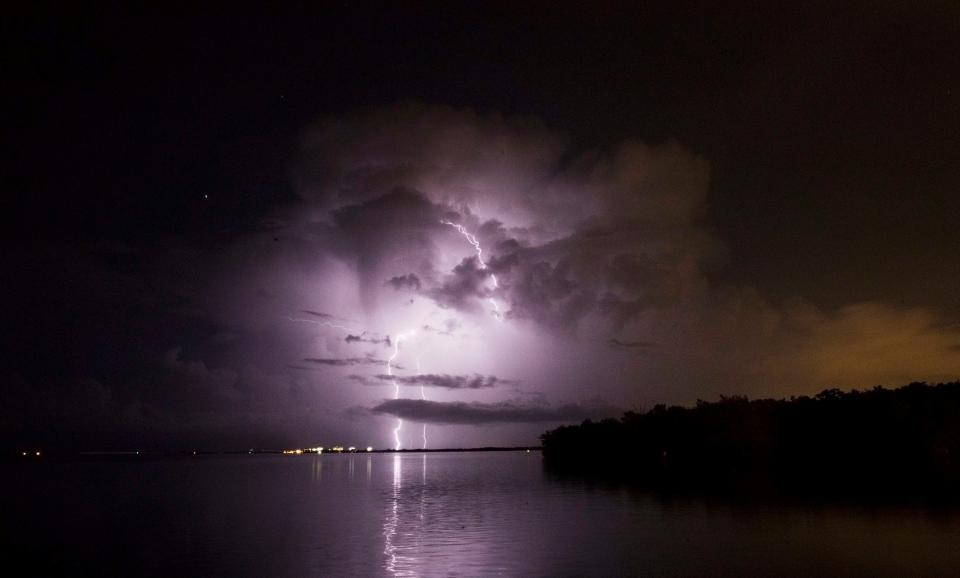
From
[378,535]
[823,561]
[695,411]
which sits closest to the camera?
[823,561]

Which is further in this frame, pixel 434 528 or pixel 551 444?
pixel 551 444

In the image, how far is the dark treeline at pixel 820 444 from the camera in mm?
65188

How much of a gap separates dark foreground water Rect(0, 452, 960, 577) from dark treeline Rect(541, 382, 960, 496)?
18.2m

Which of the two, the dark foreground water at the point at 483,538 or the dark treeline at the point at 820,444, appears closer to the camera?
the dark foreground water at the point at 483,538

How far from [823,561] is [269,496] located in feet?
152

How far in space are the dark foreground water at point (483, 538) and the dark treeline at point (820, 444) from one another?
18215 millimetres

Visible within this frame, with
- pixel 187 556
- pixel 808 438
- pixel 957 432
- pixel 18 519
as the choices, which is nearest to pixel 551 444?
pixel 808 438

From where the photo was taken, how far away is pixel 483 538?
33.0 metres

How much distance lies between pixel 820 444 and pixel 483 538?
6501 cm

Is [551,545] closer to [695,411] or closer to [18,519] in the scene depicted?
[18,519]

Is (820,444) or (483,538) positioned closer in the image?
(483,538)

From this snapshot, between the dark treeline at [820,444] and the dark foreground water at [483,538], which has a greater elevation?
the dark treeline at [820,444]

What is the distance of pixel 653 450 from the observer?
4747 inches

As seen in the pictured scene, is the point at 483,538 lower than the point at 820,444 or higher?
lower
